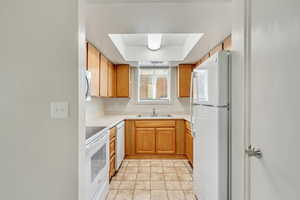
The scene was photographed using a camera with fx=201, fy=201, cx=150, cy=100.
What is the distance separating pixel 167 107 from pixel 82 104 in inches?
149

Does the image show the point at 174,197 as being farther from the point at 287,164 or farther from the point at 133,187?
the point at 287,164

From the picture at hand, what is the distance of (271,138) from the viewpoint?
3.44 ft

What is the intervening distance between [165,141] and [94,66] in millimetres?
2235

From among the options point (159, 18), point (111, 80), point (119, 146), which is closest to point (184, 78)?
point (111, 80)

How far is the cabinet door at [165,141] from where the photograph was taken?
4324 millimetres

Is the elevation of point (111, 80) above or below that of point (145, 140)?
above

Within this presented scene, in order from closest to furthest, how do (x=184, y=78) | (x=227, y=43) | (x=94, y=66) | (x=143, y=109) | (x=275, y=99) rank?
(x=275, y=99) < (x=227, y=43) < (x=94, y=66) < (x=184, y=78) < (x=143, y=109)

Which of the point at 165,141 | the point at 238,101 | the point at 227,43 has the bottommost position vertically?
the point at 165,141

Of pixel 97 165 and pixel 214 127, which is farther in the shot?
pixel 97 165

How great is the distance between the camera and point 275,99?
102 cm

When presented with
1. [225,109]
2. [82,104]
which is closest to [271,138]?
[225,109]
